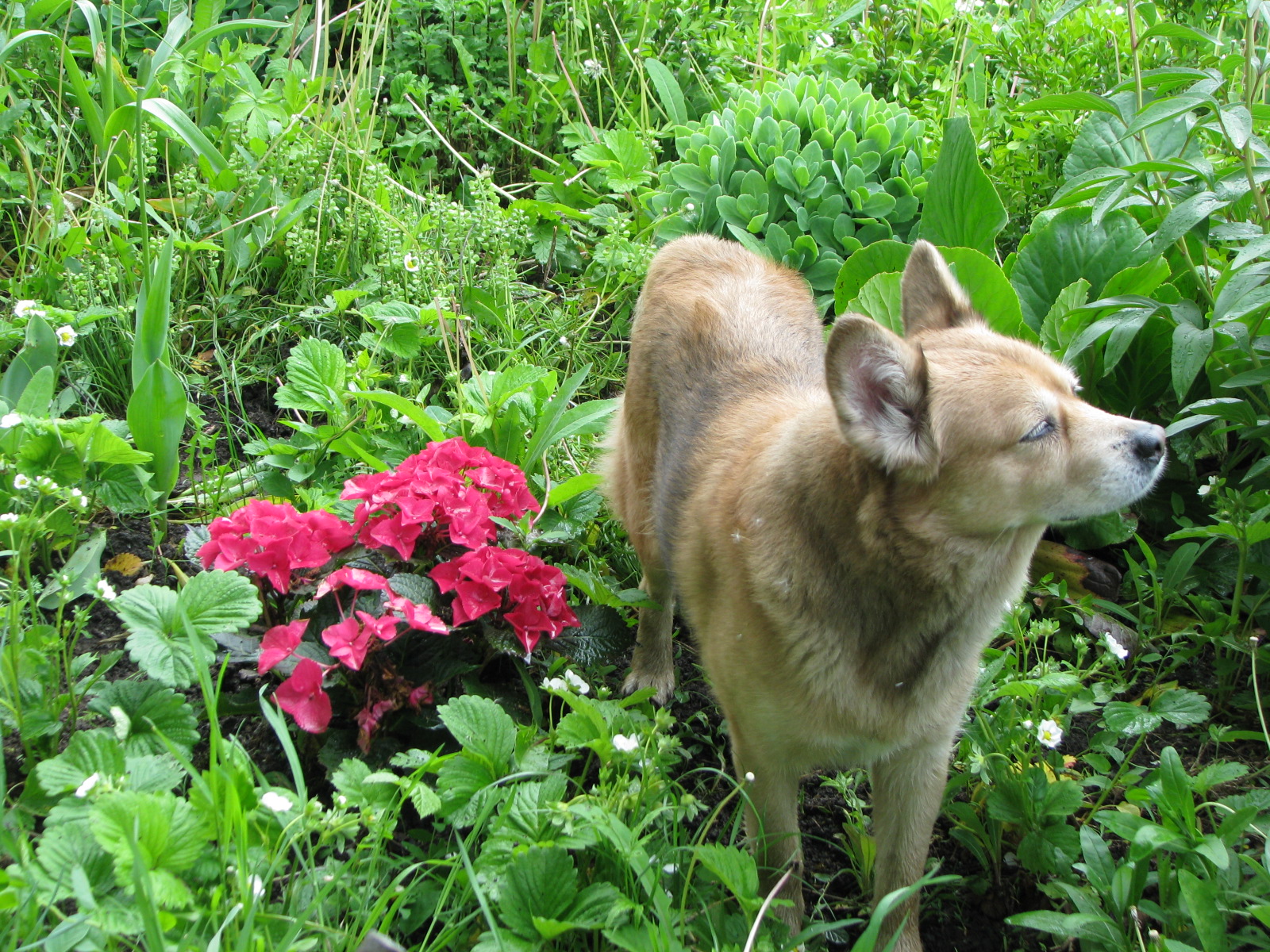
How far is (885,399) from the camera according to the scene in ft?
6.89

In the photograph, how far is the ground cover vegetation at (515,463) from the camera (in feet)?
6.95

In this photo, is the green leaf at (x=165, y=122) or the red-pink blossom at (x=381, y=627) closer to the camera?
the red-pink blossom at (x=381, y=627)

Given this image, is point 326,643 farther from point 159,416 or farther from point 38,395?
point 38,395

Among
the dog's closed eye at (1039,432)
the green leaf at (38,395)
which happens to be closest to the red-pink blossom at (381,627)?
→ the green leaf at (38,395)

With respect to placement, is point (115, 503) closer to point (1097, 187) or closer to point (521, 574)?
point (521, 574)

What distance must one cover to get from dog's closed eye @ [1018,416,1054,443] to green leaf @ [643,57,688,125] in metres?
3.36

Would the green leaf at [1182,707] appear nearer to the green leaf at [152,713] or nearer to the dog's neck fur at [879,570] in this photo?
the dog's neck fur at [879,570]

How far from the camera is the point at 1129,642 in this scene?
311 centimetres

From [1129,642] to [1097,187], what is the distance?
54.5 inches

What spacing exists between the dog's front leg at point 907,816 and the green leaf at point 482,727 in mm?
877

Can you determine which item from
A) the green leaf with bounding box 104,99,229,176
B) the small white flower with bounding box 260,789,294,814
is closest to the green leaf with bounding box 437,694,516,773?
the small white flower with bounding box 260,789,294,814

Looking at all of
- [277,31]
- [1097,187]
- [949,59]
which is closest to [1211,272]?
[1097,187]

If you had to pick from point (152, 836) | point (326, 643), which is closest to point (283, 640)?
point (326, 643)

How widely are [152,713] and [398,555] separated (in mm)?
667
